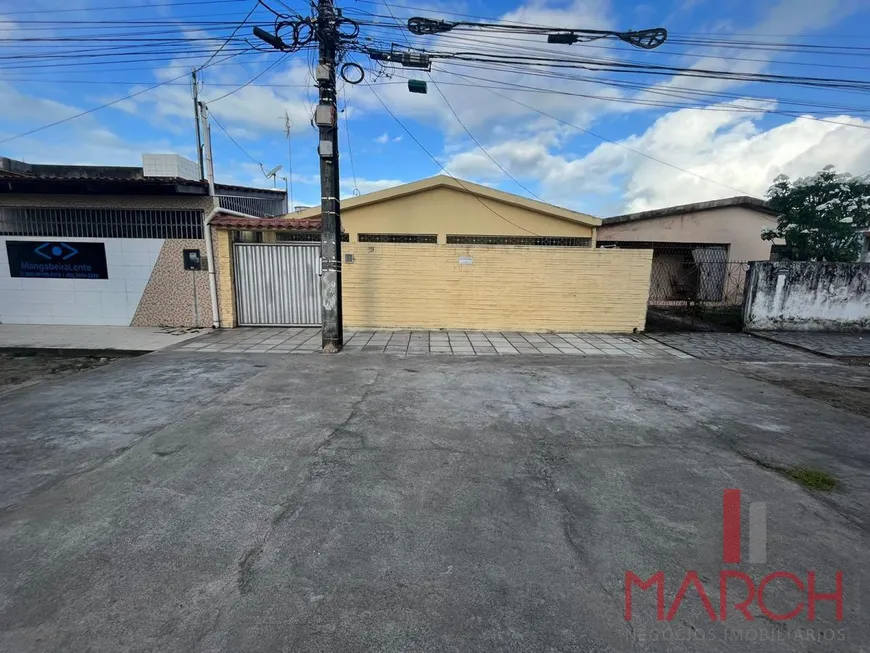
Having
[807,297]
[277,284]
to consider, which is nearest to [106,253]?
[277,284]

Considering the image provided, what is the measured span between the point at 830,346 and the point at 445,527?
10.3 meters

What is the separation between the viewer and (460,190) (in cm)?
1173

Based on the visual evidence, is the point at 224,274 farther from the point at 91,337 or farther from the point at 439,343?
the point at 439,343

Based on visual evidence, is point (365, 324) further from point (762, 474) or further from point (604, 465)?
point (762, 474)

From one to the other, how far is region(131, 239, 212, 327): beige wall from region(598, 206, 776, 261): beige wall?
466 inches

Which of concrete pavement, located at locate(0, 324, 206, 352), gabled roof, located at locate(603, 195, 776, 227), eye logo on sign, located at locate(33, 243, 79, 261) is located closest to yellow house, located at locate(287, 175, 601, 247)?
gabled roof, located at locate(603, 195, 776, 227)

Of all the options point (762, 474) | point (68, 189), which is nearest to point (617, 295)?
point (762, 474)

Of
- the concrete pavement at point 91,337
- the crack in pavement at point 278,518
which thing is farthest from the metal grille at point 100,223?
the crack in pavement at point 278,518

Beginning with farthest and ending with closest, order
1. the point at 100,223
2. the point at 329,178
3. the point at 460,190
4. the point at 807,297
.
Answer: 1. the point at 460,190
2. the point at 807,297
3. the point at 100,223
4. the point at 329,178

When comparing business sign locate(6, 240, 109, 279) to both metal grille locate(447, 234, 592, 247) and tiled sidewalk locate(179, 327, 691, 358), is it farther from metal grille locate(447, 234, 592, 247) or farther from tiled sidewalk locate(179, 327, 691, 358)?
metal grille locate(447, 234, 592, 247)

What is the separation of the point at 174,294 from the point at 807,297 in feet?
49.5

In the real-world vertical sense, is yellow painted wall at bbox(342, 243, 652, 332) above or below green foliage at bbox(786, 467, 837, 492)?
above

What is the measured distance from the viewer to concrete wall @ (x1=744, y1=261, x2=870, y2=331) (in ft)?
31.6

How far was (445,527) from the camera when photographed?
8.30 ft
